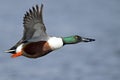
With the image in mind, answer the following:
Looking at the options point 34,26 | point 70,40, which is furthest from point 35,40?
point 70,40

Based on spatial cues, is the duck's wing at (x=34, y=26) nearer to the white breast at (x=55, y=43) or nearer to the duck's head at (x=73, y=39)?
the white breast at (x=55, y=43)

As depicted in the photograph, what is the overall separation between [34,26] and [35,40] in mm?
498

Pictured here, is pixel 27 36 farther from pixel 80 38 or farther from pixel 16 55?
pixel 80 38

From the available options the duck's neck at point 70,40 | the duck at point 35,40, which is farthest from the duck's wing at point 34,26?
the duck's neck at point 70,40

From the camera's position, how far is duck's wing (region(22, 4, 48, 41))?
1134 cm

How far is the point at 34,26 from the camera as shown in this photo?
37.9 ft

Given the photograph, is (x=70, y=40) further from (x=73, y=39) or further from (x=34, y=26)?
(x=34, y=26)

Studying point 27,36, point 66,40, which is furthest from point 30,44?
point 66,40

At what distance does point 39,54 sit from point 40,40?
16.0 inches

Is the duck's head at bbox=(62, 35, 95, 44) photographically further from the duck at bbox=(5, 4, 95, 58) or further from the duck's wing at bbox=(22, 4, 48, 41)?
the duck's wing at bbox=(22, 4, 48, 41)

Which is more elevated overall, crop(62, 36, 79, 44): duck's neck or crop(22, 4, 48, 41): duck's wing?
crop(22, 4, 48, 41): duck's wing

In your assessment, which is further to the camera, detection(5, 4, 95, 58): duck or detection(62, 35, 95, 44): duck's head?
detection(62, 35, 95, 44): duck's head

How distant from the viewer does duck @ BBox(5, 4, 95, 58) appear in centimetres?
1112

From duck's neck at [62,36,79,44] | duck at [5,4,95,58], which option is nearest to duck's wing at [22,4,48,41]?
duck at [5,4,95,58]
